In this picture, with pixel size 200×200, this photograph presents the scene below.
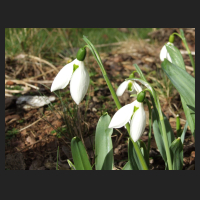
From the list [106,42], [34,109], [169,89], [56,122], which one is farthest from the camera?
[106,42]

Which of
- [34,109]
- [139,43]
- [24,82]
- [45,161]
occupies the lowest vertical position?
[45,161]

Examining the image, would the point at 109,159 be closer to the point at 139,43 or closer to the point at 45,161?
the point at 45,161

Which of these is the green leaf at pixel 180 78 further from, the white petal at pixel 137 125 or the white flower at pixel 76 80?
the white flower at pixel 76 80

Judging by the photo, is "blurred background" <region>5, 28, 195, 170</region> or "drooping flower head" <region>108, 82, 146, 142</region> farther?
"blurred background" <region>5, 28, 195, 170</region>

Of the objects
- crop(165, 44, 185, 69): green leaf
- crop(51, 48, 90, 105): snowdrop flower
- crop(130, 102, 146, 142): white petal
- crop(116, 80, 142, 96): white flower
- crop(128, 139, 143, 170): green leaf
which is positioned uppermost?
crop(165, 44, 185, 69): green leaf

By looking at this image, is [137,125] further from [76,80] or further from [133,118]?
[76,80]

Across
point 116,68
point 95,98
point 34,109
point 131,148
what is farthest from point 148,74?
point 131,148

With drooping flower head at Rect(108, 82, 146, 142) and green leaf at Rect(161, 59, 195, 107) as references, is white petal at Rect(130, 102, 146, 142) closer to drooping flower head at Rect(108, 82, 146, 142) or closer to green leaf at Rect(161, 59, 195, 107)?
drooping flower head at Rect(108, 82, 146, 142)

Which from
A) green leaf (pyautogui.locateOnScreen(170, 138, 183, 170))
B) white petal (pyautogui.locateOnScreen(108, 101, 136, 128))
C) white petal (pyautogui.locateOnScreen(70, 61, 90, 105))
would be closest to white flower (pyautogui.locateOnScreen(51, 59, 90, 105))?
white petal (pyautogui.locateOnScreen(70, 61, 90, 105))
